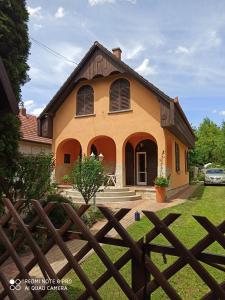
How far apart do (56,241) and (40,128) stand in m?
16.8

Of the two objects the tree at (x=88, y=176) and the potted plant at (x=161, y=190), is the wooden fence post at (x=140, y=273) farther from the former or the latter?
the potted plant at (x=161, y=190)

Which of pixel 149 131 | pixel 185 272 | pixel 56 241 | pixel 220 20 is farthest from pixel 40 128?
pixel 56 241

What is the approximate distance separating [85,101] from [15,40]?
35.3 feet

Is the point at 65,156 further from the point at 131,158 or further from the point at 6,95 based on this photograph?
the point at 6,95

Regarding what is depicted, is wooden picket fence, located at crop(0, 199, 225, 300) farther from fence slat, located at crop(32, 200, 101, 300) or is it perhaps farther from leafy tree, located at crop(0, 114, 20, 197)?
leafy tree, located at crop(0, 114, 20, 197)

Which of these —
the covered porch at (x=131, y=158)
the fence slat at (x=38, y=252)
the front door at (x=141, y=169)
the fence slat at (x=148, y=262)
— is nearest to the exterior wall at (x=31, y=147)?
the covered porch at (x=131, y=158)

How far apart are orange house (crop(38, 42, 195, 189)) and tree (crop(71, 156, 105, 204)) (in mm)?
5087

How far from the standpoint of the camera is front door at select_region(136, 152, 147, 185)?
64.4 feet

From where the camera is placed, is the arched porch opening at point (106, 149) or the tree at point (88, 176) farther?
the arched porch opening at point (106, 149)

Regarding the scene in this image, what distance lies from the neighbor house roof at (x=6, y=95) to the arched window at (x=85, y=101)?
1283 cm

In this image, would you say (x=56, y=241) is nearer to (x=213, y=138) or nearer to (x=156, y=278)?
(x=156, y=278)

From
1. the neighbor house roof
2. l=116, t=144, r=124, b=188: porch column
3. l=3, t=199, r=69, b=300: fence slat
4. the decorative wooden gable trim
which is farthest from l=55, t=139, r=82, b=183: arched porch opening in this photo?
l=3, t=199, r=69, b=300: fence slat

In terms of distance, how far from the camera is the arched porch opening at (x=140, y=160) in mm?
19406

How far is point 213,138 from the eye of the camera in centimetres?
5050
